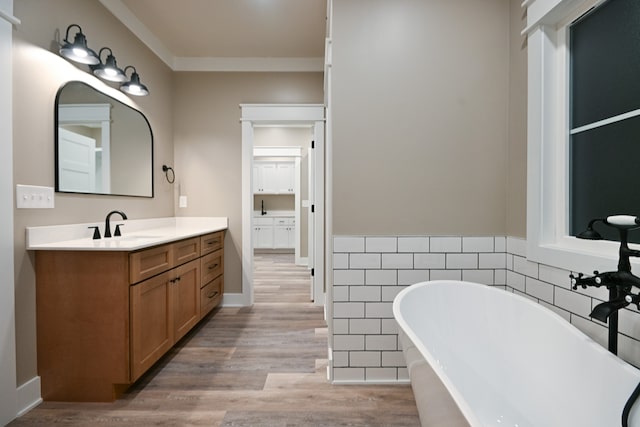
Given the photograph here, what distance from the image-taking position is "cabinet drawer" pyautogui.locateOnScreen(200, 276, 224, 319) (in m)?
2.61

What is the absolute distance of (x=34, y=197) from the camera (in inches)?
64.4

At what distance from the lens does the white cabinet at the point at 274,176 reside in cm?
648

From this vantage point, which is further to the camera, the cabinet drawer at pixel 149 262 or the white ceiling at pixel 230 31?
the white ceiling at pixel 230 31

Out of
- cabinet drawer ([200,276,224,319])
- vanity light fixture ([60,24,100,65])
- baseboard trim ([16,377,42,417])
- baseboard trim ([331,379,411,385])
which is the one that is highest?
vanity light fixture ([60,24,100,65])

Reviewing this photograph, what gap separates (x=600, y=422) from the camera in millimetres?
944

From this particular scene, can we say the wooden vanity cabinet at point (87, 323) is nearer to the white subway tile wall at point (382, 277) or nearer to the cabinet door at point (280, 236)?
the white subway tile wall at point (382, 277)

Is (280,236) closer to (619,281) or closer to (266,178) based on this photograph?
(266,178)

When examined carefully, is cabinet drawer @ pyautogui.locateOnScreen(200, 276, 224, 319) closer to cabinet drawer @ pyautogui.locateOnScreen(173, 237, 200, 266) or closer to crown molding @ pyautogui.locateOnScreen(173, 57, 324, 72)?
cabinet drawer @ pyautogui.locateOnScreen(173, 237, 200, 266)

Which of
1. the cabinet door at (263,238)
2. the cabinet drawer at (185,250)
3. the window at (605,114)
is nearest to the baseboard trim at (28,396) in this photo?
the cabinet drawer at (185,250)

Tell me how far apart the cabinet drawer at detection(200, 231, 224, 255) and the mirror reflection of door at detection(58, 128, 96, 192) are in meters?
0.88

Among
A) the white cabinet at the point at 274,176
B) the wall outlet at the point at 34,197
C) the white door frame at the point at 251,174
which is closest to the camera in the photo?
the wall outlet at the point at 34,197

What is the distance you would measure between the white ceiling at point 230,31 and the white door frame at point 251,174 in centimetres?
45

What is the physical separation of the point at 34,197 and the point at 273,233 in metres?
5.08

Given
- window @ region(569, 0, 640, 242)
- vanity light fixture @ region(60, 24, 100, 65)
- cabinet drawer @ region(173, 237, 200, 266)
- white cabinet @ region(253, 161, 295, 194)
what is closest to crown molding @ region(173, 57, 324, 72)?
vanity light fixture @ region(60, 24, 100, 65)
